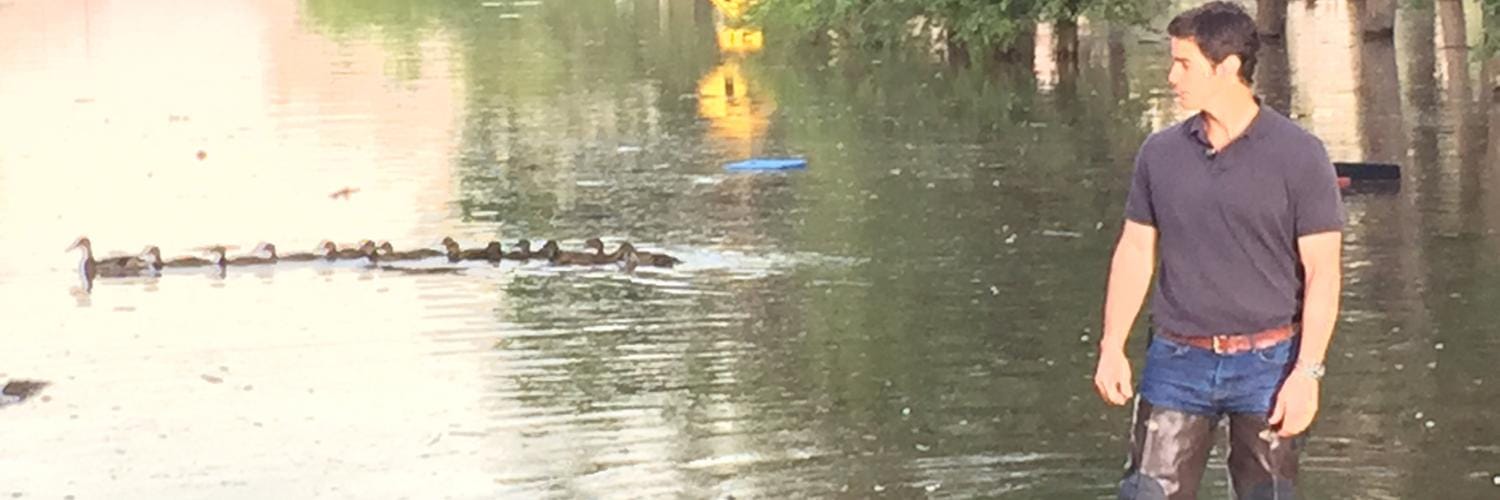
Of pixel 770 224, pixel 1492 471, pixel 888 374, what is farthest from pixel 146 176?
pixel 1492 471

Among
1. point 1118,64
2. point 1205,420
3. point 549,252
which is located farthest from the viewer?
point 1118,64

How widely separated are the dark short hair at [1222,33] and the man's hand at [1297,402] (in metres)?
0.69

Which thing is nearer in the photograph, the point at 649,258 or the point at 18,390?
the point at 18,390

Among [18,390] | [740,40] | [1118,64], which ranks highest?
[740,40]

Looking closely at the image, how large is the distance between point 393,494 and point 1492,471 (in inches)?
141

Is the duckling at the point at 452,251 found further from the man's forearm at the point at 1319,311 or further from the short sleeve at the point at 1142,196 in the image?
the man's forearm at the point at 1319,311

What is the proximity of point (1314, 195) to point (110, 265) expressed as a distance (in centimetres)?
1013

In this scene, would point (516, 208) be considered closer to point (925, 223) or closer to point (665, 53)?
point (925, 223)

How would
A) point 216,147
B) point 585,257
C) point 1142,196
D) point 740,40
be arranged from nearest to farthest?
point 1142,196 < point 585,257 < point 216,147 < point 740,40

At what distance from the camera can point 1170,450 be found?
6684mm

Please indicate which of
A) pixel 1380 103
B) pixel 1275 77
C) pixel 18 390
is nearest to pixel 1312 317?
pixel 18 390

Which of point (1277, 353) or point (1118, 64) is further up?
point (1118, 64)

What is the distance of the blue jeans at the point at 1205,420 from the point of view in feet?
21.4

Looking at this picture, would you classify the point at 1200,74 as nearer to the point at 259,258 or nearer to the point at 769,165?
the point at 259,258
